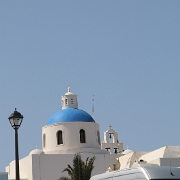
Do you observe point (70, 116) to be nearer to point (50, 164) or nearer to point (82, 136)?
point (82, 136)

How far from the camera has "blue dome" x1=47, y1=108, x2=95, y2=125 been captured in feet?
142

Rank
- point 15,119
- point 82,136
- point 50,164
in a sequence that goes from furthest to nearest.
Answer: point 50,164 → point 82,136 → point 15,119

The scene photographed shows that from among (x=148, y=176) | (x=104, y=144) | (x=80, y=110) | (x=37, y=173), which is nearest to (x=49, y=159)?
(x=37, y=173)

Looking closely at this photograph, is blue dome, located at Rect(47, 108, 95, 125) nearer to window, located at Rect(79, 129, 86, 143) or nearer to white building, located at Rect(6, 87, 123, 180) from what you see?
white building, located at Rect(6, 87, 123, 180)

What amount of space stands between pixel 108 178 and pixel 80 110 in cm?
3057

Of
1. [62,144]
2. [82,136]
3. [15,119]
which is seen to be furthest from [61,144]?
[15,119]

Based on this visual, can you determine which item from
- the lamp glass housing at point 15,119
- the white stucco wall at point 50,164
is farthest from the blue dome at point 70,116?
the lamp glass housing at point 15,119

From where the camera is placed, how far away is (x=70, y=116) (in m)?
43.5

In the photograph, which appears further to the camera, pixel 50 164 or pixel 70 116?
pixel 50 164

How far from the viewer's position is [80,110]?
145 ft

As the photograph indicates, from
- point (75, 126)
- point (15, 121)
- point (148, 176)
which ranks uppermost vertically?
point (75, 126)

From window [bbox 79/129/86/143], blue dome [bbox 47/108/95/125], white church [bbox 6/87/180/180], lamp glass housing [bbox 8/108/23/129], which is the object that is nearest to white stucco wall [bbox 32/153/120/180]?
white church [bbox 6/87/180/180]

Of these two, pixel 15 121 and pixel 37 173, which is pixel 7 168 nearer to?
pixel 37 173

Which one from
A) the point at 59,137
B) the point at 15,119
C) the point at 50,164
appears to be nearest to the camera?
the point at 15,119
